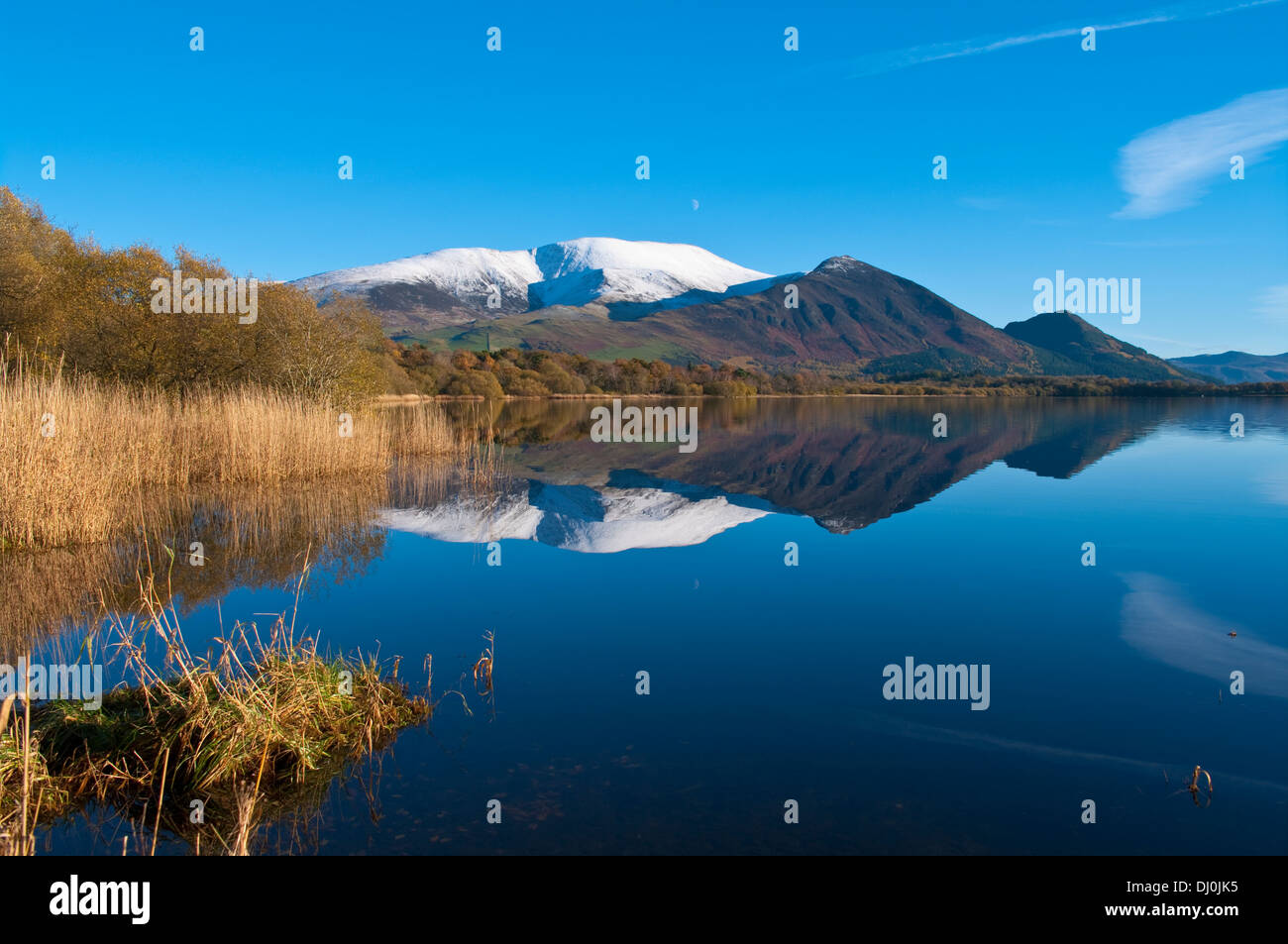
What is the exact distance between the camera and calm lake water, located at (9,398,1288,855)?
4.32 metres

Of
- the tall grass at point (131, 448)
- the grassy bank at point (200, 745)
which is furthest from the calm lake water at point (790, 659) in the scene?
the tall grass at point (131, 448)

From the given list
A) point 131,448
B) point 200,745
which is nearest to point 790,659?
point 200,745

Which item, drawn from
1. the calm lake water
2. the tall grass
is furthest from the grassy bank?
the tall grass

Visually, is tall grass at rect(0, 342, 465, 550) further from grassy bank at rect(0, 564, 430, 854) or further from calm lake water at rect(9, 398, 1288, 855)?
grassy bank at rect(0, 564, 430, 854)

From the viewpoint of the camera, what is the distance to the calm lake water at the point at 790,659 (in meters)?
4.32

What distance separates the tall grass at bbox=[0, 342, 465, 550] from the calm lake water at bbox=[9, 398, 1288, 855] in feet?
3.60

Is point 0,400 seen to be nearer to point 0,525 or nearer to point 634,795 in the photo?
point 0,525

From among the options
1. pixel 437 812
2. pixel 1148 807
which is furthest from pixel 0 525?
pixel 1148 807

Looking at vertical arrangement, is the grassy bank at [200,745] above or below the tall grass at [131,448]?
below

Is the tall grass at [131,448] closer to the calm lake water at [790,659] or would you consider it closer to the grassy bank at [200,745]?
the calm lake water at [790,659]

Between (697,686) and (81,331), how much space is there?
927 inches

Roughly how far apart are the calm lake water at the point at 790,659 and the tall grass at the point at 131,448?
1.10 m

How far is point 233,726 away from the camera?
478 centimetres

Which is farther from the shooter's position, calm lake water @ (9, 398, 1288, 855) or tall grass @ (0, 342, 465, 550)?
tall grass @ (0, 342, 465, 550)
